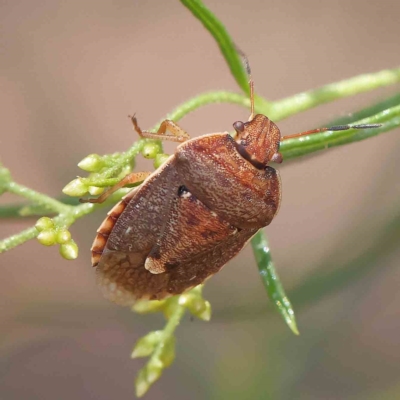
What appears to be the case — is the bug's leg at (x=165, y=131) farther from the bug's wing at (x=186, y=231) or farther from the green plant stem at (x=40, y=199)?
the green plant stem at (x=40, y=199)

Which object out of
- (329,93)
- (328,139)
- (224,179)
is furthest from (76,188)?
(329,93)

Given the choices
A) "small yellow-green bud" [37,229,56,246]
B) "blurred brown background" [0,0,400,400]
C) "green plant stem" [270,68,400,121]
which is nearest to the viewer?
"small yellow-green bud" [37,229,56,246]

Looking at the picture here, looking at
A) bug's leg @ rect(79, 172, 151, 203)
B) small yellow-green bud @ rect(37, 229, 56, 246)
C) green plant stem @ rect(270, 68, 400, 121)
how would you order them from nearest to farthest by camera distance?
small yellow-green bud @ rect(37, 229, 56, 246), bug's leg @ rect(79, 172, 151, 203), green plant stem @ rect(270, 68, 400, 121)

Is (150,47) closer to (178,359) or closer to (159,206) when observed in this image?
(178,359)

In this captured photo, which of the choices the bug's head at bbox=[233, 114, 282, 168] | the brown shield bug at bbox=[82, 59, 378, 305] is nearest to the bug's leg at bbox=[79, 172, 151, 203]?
the brown shield bug at bbox=[82, 59, 378, 305]

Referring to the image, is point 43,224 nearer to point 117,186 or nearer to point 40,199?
point 40,199

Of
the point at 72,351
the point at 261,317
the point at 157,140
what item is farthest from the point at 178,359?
the point at 157,140

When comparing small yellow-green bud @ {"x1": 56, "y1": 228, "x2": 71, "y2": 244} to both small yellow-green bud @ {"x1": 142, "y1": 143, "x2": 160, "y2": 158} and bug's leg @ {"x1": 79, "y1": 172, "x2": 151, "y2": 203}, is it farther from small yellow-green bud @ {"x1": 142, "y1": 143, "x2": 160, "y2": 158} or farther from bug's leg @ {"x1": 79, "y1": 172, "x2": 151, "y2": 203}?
Result: small yellow-green bud @ {"x1": 142, "y1": 143, "x2": 160, "y2": 158}
